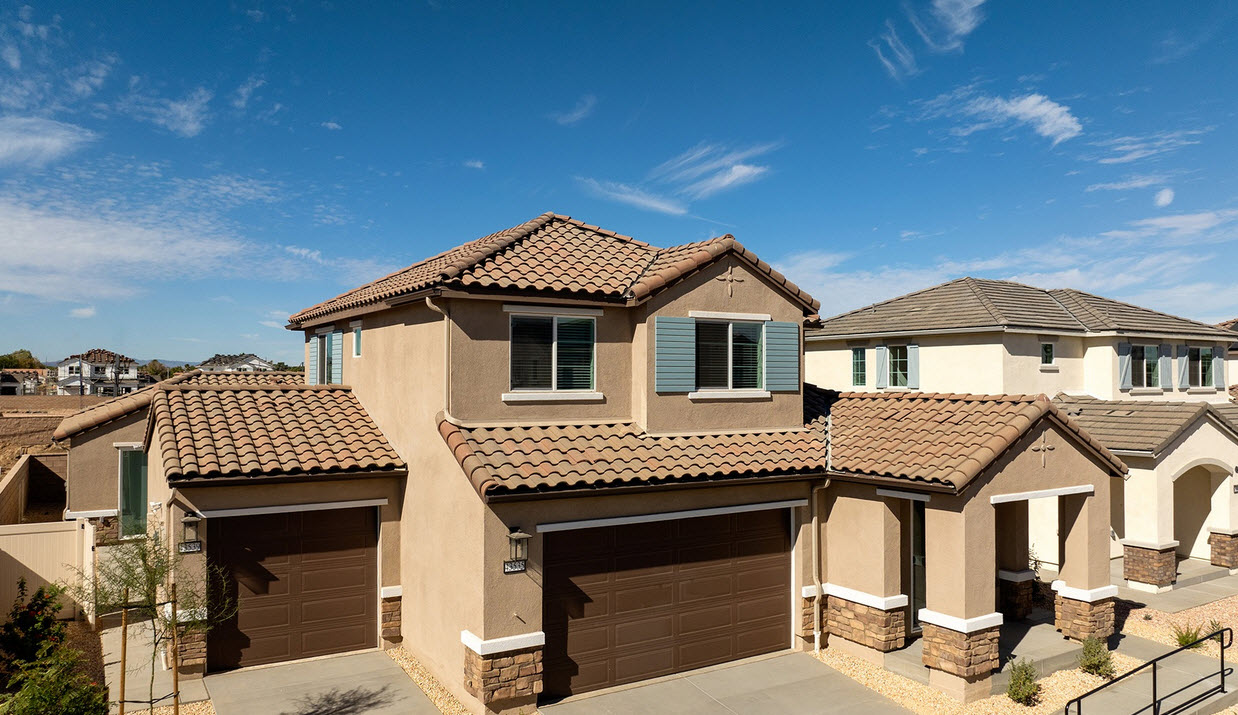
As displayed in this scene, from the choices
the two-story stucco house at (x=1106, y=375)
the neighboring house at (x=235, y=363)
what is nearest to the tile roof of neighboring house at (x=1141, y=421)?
the two-story stucco house at (x=1106, y=375)

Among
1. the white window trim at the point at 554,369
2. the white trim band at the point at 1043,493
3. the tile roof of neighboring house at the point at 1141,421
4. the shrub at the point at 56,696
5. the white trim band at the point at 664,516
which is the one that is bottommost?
the shrub at the point at 56,696

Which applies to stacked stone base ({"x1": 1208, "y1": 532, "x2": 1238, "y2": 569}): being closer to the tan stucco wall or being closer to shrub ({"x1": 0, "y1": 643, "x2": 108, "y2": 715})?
shrub ({"x1": 0, "y1": 643, "x2": 108, "y2": 715})

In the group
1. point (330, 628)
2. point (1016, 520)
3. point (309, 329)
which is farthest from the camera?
point (309, 329)

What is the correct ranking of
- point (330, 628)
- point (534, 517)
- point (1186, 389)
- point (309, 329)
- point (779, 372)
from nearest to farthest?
point (534, 517) → point (330, 628) → point (779, 372) → point (309, 329) → point (1186, 389)

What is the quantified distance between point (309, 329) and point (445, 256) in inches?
246

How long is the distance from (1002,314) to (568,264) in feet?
58.0

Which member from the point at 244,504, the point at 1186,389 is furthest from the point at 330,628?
the point at 1186,389

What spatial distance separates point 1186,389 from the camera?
90.8 feet

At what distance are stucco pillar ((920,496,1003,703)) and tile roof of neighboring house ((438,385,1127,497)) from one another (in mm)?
698

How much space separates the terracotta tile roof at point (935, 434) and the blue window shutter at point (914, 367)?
41.2 feet

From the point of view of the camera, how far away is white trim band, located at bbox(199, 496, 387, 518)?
1112 centimetres

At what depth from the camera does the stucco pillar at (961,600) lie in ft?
34.8

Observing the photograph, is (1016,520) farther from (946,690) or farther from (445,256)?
(445,256)

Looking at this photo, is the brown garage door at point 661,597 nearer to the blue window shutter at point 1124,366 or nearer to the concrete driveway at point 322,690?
the concrete driveway at point 322,690
